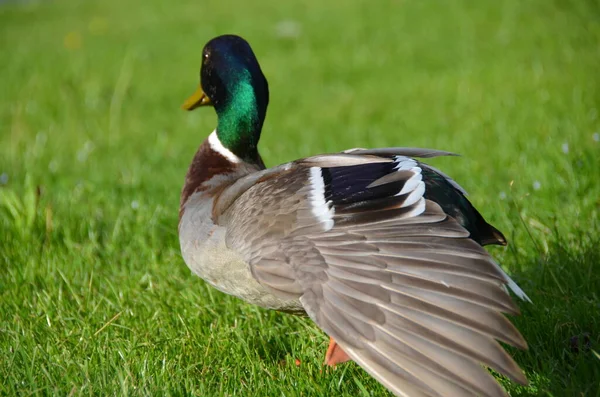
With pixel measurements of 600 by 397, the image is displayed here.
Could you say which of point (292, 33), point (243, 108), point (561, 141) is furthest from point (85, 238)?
point (292, 33)

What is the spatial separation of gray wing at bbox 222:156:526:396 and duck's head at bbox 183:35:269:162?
80 centimetres

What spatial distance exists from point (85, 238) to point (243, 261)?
5.94ft

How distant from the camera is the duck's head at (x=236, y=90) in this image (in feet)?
11.2

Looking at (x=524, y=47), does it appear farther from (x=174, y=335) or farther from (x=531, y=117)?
(x=174, y=335)

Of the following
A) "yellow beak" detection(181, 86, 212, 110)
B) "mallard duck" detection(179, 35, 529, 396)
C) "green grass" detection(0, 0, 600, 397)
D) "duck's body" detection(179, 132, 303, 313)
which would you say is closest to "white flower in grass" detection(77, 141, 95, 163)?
"green grass" detection(0, 0, 600, 397)

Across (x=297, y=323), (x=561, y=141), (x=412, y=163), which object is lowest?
(x=297, y=323)

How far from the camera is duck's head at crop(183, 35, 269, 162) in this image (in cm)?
343

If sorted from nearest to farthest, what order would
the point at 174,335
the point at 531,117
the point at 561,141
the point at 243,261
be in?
the point at 243,261
the point at 174,335
the point at 561,141
the point at 531,117

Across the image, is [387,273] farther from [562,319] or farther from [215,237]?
[562,319]

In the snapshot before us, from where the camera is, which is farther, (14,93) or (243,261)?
(14,93)

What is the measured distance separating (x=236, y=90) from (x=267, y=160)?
2165 millimetres

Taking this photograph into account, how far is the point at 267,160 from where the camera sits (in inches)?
221

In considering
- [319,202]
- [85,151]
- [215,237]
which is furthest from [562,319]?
[85,151]

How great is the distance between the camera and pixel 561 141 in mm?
4977
